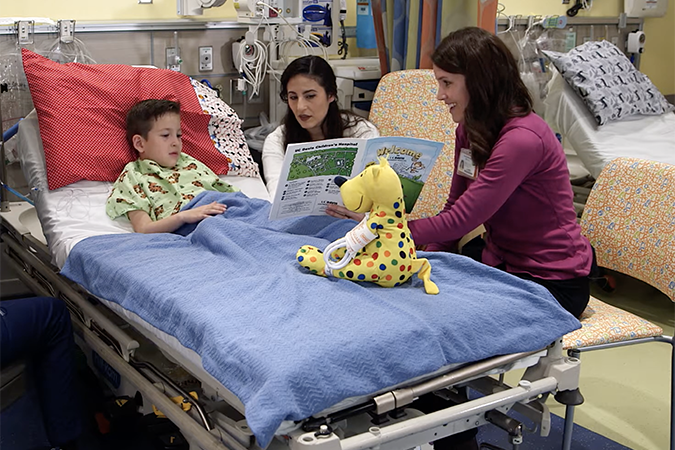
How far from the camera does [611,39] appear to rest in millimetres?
4848

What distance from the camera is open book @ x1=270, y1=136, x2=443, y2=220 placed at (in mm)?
2047

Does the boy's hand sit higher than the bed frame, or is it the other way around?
the boy's hand

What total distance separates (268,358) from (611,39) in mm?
4125

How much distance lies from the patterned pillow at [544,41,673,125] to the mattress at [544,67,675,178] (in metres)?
0.04

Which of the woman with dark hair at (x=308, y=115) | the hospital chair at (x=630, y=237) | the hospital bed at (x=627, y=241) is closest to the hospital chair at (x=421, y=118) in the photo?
the woman with dark hair at (x=308, y=115)

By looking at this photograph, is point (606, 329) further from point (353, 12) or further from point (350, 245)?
point (353, 12)

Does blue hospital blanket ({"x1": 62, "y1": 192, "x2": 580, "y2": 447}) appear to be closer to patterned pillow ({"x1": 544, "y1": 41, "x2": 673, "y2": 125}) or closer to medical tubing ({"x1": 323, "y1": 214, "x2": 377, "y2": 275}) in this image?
medical tubing ({"x1": 323, "y1": 214, "x2": 377, "y2": 275})

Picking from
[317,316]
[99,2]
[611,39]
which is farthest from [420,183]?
[611,39]

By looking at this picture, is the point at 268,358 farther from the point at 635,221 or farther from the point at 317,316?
the point at 635,221

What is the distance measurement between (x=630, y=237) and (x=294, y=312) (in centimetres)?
122

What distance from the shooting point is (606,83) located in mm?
3928

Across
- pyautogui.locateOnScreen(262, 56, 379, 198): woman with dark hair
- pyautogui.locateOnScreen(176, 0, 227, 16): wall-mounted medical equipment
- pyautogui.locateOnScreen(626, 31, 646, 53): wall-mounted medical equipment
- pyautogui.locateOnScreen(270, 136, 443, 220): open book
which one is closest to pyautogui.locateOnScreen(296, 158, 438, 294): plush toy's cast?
pyautogui.locateOnScreen(270, 136, 443, 220): open book

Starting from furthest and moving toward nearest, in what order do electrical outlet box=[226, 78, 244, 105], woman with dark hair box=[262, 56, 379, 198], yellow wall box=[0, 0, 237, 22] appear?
electrical outlet box=[226, 78, 244, 105] < yellow wall box=[0, 0, 237, 22] < woman with dark hair box=[262, 56, 379, 198]

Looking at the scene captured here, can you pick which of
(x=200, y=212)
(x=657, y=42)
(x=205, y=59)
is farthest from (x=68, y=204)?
(x=657, y=42)
